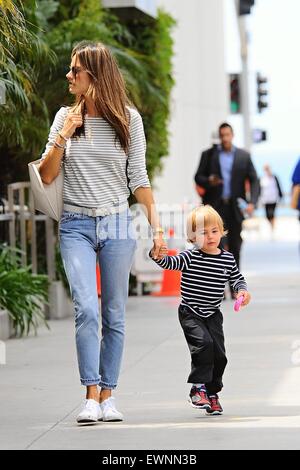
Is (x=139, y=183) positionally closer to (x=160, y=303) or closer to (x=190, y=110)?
(x=160, y=303)

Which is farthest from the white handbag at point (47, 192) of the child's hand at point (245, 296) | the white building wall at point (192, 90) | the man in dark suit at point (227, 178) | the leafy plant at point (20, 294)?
the white building wall at point (192, 90)

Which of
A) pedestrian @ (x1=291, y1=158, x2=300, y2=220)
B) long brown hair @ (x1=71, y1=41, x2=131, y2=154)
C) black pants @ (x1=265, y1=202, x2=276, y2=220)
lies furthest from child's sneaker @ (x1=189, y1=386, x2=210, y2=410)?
black pants @ (x1=265, y1=202, x2=276, y2=220)

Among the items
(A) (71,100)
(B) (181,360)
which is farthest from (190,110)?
(B) (181,360)

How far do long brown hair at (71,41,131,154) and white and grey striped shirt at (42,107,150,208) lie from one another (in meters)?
0.05

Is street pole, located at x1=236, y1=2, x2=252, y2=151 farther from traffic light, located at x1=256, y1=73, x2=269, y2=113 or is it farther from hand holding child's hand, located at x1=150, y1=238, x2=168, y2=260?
hand holding child's hand, located at x1=150, y1=238, x2=168, y2=260

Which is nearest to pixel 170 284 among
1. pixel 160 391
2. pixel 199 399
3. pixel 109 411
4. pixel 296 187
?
pixel 296 187

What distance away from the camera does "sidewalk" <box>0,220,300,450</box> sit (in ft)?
21.9

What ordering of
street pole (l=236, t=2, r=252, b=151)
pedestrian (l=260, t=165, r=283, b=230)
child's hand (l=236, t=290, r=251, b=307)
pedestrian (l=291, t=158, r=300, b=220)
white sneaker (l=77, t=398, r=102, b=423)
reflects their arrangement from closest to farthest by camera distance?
1. white sneaker (l=77, t=398, r=102, b=423)
2. child's hand (l=236, t=290, r=251, b=307)
3. pedestrian (l=291, t=158, r=300, b=220)
4. street pole (l=236, t=2, r=252, b=151)
5. pedestrian (l=260, t=165, r=283, b=230)

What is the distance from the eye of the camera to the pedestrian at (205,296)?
7441 millimetres

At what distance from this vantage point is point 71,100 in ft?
47.6

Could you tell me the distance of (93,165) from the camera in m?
7.28

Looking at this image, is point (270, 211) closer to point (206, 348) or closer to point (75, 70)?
point (206, 348)

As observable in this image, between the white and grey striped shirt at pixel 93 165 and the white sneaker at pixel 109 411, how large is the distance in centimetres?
102

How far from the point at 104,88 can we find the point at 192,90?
95.0 ft
